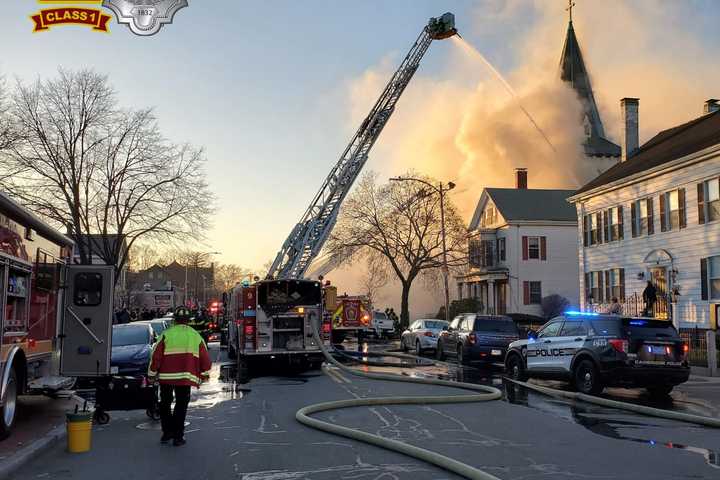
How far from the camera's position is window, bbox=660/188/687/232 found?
28.0m

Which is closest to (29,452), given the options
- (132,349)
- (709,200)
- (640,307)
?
(132,349)

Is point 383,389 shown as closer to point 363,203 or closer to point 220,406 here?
point 220,406

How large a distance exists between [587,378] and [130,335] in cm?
982

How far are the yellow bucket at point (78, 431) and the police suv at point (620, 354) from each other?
920 cm

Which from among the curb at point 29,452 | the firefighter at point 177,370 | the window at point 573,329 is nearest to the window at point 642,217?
the window at point 573,329

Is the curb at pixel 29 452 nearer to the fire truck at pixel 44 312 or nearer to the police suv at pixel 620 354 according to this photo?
the fire truck at pixel 44 312

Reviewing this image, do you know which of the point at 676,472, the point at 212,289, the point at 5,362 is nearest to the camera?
the point at 676,472

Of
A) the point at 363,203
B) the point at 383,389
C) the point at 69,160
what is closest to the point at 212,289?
the point at 363,203

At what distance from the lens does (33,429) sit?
9859 millimetres

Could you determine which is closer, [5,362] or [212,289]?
[5,362]

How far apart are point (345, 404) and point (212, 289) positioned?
128m

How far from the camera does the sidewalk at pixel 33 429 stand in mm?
7695

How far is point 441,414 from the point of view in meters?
11.3

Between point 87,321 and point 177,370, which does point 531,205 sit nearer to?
point 87,321
